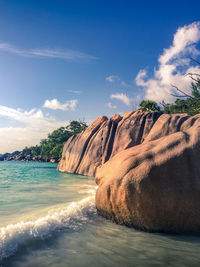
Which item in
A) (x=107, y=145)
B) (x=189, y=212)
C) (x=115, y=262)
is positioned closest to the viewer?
(x=115, y=262)

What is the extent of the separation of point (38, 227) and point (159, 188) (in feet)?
7.24

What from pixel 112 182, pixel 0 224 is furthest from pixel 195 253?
pixel 0 224

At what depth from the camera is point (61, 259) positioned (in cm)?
270

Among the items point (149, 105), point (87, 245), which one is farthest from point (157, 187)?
point (149, 105)

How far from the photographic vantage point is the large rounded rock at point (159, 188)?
3.67 m

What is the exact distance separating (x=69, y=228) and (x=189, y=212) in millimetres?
2147

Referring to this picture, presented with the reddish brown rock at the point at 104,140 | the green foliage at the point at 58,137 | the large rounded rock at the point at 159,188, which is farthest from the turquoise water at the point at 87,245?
the green foliage at the point at 58,137

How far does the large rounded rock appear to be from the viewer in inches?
Answer: 144

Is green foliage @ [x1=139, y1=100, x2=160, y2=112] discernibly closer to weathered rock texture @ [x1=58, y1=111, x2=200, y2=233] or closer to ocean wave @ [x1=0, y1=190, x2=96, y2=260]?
weathered rock texture @ [x1=58, y1=111, x2=200, y2=233]

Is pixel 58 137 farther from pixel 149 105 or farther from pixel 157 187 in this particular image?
pixel 157 187

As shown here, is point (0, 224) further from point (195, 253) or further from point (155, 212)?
point (195, 253)

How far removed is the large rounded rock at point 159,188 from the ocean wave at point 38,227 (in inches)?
24.6

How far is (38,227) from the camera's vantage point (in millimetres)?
3637

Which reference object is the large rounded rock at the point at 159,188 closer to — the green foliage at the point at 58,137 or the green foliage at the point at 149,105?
the green foliage at the point at 149,105
